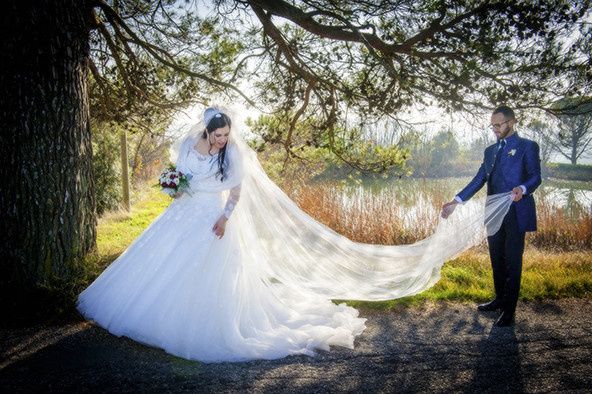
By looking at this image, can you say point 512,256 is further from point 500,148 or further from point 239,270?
point 239,270

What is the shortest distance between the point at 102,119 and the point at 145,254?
3.60m

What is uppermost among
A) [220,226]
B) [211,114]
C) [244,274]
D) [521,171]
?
[211,114]

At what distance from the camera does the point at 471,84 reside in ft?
13.8

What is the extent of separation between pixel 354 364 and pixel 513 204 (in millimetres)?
2181

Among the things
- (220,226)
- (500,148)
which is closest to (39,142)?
(220,226)

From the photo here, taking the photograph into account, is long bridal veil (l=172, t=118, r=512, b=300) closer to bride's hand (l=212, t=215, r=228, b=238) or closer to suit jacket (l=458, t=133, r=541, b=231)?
suit jacket (l=458, t=133, r=541, b=231)

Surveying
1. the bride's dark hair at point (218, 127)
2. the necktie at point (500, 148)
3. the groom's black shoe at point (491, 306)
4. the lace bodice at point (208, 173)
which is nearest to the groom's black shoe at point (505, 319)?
the groom's black shoe at point (491, 306)

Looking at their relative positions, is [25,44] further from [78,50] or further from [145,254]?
[145,254]

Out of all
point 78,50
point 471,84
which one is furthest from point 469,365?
point 78,50

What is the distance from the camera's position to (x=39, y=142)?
3.89 metres

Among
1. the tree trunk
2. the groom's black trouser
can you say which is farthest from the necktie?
the tree trunk

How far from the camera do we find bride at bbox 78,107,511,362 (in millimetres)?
3238

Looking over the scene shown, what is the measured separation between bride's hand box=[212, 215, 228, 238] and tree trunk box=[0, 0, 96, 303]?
5.80 feet

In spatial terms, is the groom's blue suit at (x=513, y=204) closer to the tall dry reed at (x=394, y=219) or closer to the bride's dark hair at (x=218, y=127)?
the bride's dark hair at (x=218, y=127)
